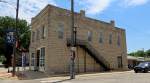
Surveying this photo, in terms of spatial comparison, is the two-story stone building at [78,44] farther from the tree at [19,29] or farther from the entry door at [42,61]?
the tree at [19,29]

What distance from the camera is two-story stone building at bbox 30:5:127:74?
31641 millimetres

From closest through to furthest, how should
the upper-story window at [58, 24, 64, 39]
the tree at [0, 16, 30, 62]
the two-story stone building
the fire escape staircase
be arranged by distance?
1. the two-story stone building
2. the upper-story window at [58, 24, 64, 39]
3. the fire escape staircase
4. the tree at [0, 16, 30, 62]

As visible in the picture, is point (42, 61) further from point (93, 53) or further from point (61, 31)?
point (93, 53)

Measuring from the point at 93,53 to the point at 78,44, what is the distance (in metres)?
3.04

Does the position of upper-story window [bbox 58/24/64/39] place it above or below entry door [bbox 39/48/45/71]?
above

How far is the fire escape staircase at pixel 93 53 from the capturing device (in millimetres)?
34781

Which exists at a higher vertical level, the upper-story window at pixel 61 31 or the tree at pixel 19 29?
the tree at pixel 19 29

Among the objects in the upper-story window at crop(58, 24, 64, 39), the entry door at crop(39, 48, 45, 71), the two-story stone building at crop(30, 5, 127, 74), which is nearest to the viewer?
the two-story stone building at crop(30, 5, 127, 74)

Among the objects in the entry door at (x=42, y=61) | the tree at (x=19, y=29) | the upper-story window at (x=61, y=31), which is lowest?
the entry door at (x=42, y=61)

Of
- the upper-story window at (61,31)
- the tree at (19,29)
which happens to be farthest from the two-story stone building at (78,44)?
the tree at (19,29)

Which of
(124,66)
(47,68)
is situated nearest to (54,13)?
(47,68)

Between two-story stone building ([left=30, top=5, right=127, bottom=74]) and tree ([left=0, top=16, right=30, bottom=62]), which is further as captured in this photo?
tree ([left=0, top=16, right=30, bottom=62])

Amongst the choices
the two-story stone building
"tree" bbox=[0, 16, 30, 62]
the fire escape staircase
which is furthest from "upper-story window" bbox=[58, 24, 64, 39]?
"tree" bbox=[0, 16, 30, 62]

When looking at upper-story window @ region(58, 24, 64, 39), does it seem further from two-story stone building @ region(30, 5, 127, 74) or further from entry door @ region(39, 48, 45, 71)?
entry door @ region(39, 48, 45, 71)
